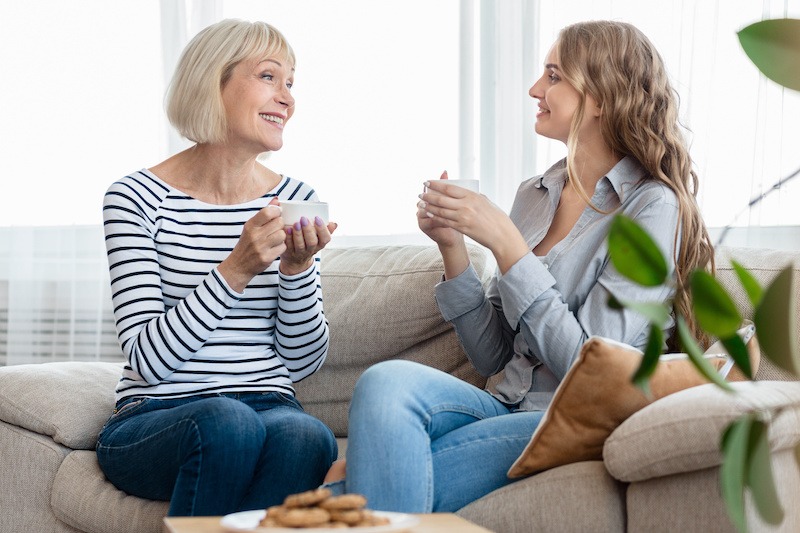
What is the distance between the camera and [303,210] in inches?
65.3

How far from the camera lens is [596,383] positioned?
142 cm

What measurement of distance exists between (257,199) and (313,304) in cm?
28

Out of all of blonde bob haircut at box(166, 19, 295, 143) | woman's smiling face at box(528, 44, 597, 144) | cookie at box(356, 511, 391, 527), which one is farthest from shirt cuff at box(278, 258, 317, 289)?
cookie at box(356, 511, 391, 527)

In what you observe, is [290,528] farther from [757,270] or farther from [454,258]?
[757,270]

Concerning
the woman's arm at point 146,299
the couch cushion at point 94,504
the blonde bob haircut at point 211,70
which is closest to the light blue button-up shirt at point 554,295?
the woman's arm at point 146,299

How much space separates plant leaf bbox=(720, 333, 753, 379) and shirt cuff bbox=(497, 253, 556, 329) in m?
1.30

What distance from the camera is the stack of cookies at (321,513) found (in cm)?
98

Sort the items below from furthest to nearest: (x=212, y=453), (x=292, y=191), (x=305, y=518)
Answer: (x=292, y=191) → (x=212, y=453) → (x=305, y=518)

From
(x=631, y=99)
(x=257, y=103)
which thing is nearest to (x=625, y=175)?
(x=631, y=99)

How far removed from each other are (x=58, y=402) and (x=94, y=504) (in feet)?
0.93

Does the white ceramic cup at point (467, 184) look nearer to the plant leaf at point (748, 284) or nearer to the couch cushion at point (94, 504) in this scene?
the couch cushion at point (94, 504)

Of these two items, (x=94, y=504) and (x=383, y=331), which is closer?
(x=94, y=504)

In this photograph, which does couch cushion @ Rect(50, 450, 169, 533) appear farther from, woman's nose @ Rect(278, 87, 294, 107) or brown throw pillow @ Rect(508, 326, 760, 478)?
Answer: woman's nose @ Rect(278, 87, 294, 107)

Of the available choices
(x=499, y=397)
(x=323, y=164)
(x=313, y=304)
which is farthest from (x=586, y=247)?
(x=323, y=164)
